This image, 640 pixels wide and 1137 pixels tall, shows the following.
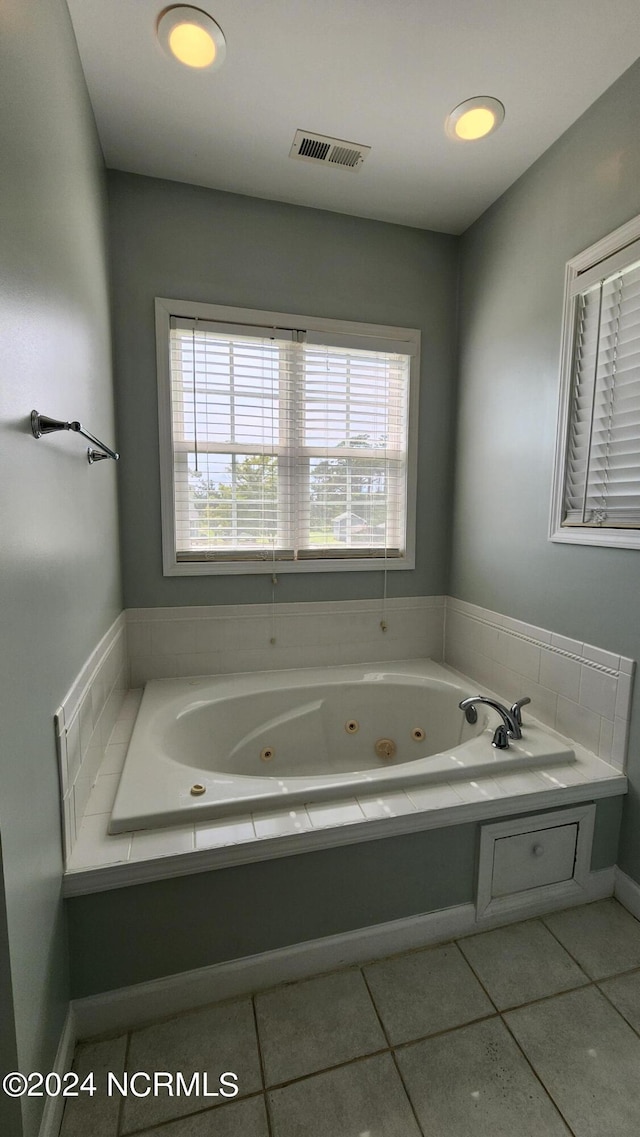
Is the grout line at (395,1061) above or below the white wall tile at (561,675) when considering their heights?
below

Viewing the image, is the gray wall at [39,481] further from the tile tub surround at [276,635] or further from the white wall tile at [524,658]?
the white wall tile at [524,658]

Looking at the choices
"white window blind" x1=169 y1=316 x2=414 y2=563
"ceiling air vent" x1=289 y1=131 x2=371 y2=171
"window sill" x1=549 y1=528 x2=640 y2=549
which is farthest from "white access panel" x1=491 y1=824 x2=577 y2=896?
"ceiling air vent" x1=289 y1=131 x2=371 y2=171

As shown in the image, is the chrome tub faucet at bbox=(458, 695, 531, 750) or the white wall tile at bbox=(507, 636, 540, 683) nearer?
the chrome tub faucet at bbox=(458, 695, 531, 750)

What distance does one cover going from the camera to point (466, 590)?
2410 mm

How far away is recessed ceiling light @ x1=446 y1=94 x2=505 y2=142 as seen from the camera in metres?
1.58

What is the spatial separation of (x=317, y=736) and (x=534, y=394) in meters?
1.71

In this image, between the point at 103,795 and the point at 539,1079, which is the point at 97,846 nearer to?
the point at 103,795

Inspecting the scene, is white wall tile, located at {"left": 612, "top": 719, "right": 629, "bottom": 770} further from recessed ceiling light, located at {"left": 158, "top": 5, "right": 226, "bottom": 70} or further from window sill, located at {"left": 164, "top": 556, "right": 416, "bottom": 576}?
recessed ceiling light, located at {"left": 158, "top": 5, "right": 226, "bottom": 70}

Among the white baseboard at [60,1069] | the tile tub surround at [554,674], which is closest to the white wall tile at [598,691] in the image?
the tile tub surround at [554,674]

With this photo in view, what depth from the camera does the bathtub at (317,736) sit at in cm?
145

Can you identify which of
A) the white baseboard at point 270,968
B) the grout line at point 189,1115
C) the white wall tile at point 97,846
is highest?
the white wall tile at point 97,846

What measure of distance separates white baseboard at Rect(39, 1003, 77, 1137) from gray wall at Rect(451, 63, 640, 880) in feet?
5.55

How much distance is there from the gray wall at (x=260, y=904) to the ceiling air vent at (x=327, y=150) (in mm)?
2387

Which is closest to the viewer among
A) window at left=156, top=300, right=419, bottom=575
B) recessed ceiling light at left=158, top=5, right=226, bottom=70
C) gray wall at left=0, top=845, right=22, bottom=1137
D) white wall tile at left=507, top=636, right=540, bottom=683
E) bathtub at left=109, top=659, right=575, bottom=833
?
gray wall at left=0, top=845, right=22, bottom=1137
